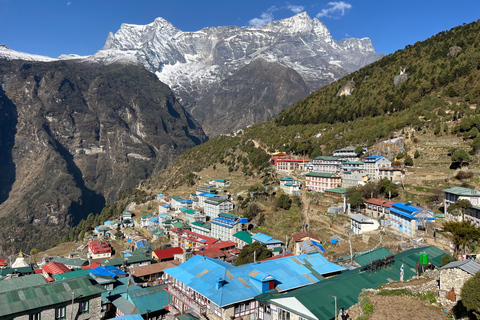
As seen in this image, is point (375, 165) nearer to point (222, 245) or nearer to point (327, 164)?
point (327, 164)

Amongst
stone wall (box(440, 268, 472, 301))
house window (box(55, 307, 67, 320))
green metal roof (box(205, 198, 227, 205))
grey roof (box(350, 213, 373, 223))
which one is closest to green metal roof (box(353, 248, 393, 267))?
stone wall (box(440, 268, 472, 301))

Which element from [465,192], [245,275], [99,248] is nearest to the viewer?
[245,275]

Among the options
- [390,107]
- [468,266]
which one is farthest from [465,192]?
[390,107]

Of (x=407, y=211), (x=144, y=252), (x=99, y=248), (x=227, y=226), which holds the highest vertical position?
(x=407, y=211)

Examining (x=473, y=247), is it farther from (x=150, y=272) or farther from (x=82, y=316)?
(x=150, y=272)

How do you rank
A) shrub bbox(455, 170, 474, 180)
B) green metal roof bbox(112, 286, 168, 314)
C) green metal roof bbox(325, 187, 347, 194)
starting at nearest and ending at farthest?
green metal roof bbox(112, 286, 168, 314) < shrub bbox(455, 170, 474, 180) < green metal roof bbox(325, 187, 347, 194)

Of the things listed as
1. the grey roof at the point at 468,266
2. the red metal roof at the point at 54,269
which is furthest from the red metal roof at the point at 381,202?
the red metal roof at the point at 54,269

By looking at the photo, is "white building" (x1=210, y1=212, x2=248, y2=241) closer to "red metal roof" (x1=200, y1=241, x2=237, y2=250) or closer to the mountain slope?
"red metal roof" (x1=200, y1=241, x2=237, y2=250)
